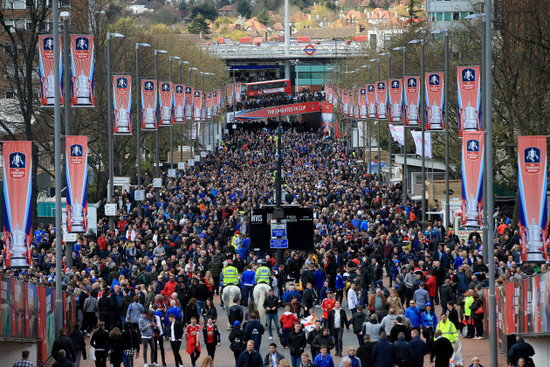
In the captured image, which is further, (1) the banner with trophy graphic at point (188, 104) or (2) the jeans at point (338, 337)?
(1) the banner with trophy graphic at point (188, 104)

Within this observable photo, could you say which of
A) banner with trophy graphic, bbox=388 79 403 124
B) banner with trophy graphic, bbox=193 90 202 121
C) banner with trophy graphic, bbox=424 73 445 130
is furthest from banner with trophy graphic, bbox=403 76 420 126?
banner with trophy graphic, bbox=193 90 202 121

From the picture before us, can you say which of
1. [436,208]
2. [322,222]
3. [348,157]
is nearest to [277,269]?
[322,222]

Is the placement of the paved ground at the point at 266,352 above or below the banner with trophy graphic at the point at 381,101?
below

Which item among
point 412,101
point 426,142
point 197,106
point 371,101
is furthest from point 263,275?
point 197,106

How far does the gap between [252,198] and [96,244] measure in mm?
15577

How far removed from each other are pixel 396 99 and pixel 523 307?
29.1 m

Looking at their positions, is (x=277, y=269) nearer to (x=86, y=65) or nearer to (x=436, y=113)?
(x=86, y=65)

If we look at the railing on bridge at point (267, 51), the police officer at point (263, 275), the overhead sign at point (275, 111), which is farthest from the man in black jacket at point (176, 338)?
the railing on bridge at point (267, 51)

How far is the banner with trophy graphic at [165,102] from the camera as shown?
155 ft

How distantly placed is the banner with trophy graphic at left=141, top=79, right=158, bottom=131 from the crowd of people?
11.4ft

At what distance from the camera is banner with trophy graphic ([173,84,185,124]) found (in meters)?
52.9

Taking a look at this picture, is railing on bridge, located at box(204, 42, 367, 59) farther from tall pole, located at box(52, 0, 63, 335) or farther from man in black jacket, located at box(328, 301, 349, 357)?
man in black jacket, located at box(328, 301, 349, 357)

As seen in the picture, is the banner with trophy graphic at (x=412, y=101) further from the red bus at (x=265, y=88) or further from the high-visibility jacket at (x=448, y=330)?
the red bus at (x=265, y=88)

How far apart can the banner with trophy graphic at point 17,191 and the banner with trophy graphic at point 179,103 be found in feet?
99.4
